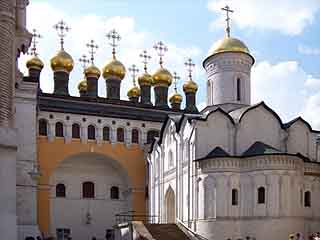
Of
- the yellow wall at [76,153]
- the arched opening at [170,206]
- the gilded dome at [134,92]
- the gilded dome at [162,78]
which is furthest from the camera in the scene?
the gilded dome at [134,92]

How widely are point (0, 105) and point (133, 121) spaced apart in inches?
918

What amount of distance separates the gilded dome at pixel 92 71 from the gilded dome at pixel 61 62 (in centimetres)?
163

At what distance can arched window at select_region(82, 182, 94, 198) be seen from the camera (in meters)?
38.2

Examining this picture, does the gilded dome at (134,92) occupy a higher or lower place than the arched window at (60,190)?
higher

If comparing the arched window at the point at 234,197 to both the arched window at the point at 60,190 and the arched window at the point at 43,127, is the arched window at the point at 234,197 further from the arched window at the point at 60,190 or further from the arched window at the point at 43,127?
the arched window at the point at 60,190

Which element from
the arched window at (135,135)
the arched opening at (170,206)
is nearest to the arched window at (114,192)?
the arched window at (135,135)

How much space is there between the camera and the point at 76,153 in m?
36.3

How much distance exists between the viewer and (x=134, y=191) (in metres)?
37.5

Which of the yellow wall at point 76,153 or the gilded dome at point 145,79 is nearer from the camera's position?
the yellow wall at point 76,153

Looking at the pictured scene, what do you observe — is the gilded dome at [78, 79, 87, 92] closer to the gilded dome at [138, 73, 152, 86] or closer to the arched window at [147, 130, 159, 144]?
the gilded dome at [138, 73, 152, 86]

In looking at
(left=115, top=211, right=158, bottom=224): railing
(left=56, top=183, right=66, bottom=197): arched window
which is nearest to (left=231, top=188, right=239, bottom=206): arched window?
(left=115, top=211, right=158, bottom=224): railing

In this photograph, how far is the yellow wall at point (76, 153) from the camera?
1398 inches

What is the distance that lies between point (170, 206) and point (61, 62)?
46.6ft

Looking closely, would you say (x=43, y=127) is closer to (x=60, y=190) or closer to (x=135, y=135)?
(x=60, y=190)
